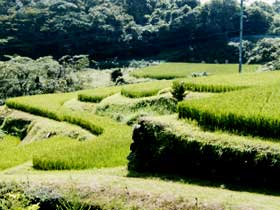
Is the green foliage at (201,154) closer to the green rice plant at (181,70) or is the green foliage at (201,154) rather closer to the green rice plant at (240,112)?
the green rice plant at (240,112)

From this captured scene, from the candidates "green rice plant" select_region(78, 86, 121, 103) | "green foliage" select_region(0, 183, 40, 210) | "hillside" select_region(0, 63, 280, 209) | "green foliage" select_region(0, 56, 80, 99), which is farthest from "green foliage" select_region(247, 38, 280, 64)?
"green foliage" select_region(0, 183, 40, 210)

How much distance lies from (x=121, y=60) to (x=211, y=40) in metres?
10.4

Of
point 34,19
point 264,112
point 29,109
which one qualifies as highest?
point 34,19

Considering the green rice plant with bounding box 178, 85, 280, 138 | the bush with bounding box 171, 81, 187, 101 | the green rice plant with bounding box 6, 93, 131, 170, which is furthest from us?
the bush with bounding box 171, 81, 187, 101

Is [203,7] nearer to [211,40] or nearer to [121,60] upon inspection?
[211,40]

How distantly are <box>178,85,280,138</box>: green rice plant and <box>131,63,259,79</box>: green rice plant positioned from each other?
30493mm

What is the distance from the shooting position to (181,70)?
155 ft

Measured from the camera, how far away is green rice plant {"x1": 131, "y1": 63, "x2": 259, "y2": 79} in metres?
43.7

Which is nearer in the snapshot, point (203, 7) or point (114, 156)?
point (114, 156)

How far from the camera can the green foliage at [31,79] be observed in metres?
35.5

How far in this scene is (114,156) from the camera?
12992 mm

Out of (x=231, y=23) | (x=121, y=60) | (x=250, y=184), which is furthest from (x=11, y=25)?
(x=250, y=184)

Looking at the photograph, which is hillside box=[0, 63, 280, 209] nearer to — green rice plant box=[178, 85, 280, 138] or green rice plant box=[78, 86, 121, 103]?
green rice plant box=[178, 85, 280, 138]

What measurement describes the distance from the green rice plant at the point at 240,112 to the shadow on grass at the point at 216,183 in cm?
112
